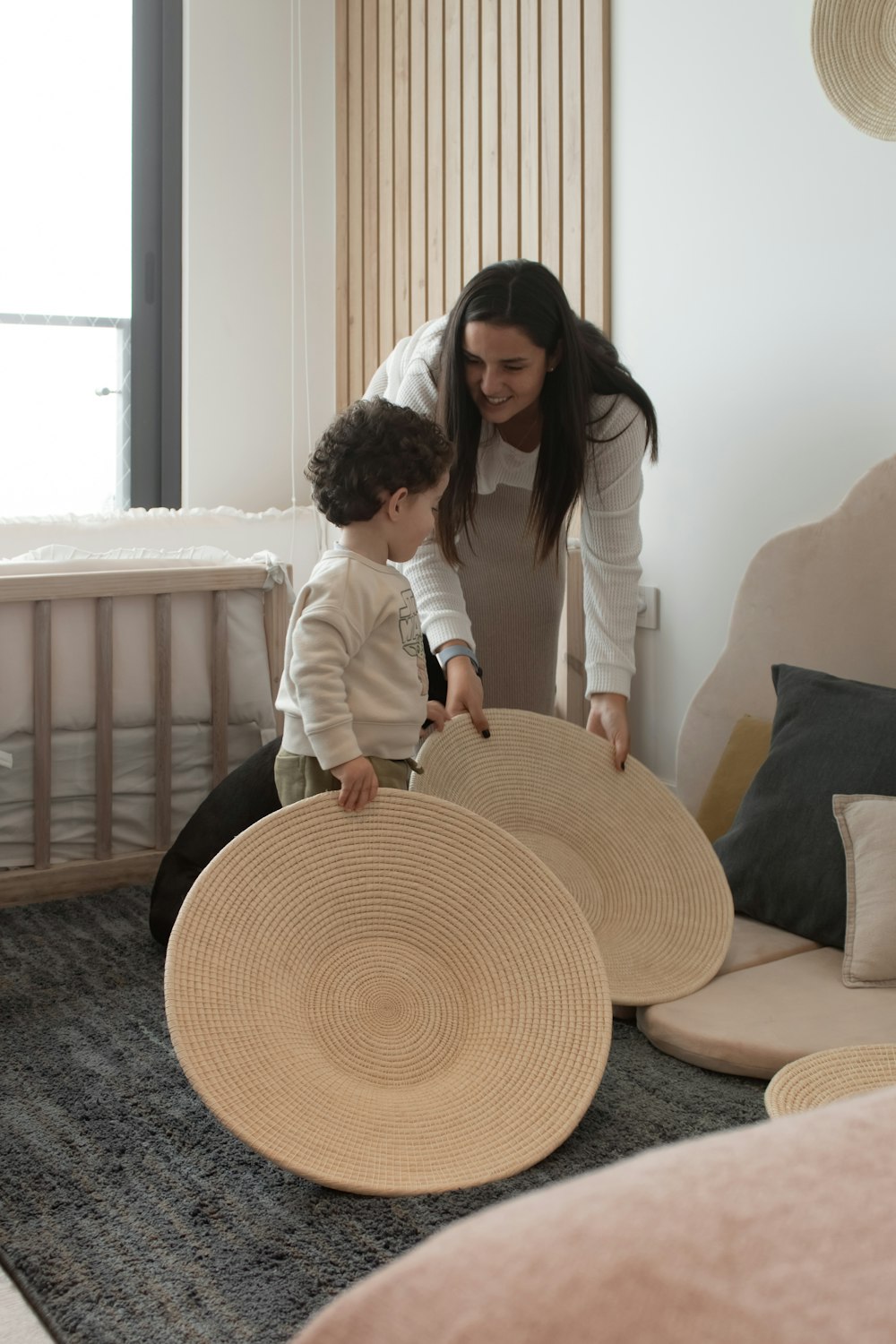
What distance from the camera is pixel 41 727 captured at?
214cm

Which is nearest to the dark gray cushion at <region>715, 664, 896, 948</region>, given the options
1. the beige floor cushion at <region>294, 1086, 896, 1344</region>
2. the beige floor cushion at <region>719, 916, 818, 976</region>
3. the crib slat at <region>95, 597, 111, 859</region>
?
A: the beige floor cushion at <region>719, 916, 818, 976</region>

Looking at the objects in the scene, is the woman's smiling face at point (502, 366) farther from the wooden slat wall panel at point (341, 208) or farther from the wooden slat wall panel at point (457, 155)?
the wooden slat wall panel at point (341, 208)

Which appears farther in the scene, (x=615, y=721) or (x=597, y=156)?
(x=597, y=156)

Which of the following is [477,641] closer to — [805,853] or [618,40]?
[805,853]

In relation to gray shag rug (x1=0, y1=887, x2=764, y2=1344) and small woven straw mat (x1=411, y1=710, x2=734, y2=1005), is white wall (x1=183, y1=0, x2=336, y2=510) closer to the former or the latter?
small woven straw mat (x1=411, y1=710, x2=734, y2=1005)

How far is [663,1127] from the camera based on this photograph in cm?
137

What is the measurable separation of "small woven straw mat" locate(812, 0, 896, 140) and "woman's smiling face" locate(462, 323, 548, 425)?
833mm

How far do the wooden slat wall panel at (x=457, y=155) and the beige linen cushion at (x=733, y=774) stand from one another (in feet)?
3.49

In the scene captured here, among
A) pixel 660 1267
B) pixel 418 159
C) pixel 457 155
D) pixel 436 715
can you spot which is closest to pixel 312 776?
pixel 436 715

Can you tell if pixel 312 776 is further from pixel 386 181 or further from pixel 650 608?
pixel 386 181

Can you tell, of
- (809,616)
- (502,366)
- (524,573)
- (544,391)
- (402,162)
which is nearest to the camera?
(502,366)

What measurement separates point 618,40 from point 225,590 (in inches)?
58.6

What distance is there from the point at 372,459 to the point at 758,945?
918 mm

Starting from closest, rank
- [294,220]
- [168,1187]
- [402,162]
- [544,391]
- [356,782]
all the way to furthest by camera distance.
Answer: [168,1187]
[356,782]
[544,391]
[402,162]
[294,220]
